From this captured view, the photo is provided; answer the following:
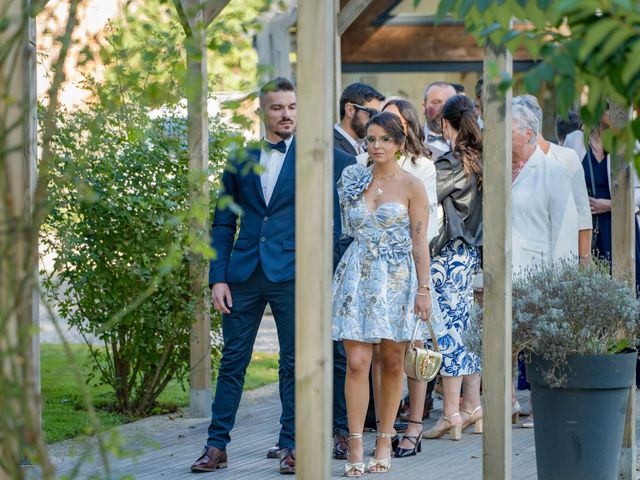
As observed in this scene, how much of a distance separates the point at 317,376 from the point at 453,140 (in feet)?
12.2

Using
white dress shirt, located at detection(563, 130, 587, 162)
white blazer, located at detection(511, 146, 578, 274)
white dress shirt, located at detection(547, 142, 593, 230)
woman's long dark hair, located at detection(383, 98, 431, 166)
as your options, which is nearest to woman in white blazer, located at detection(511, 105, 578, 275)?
white blazer, located at detection(511, 146, 578, 274)

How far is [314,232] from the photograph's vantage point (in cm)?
442

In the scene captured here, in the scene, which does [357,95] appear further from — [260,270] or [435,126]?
[260,270]

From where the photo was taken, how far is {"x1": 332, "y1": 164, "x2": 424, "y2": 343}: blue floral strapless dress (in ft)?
21.7

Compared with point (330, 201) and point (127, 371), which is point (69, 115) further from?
point (330, 201)

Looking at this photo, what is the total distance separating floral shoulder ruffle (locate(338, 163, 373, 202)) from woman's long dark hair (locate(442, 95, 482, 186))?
1115 millimetres

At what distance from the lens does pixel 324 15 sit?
4.38 metres

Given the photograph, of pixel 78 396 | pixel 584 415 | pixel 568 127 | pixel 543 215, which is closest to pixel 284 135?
pixel 543 215

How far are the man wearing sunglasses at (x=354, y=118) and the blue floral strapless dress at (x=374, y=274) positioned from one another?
1.19 meters

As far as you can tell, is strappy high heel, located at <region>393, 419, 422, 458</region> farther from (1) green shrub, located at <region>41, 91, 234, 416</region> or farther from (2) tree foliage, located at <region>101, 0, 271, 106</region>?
(2) tree foliage, located at <region>101, 0, 271, 106</region>

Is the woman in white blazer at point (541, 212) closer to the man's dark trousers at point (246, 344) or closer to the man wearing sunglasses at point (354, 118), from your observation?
the man wearing sunglasses at point (354, 118)

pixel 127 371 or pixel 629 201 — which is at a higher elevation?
pixel 629 201

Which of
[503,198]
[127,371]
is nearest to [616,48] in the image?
[503,198]

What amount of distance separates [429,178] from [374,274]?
0.81m
